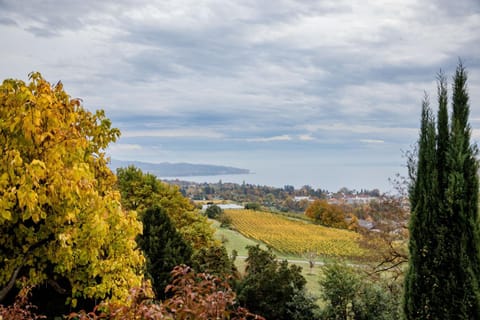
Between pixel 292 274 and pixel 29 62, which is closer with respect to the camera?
pixel 29 62

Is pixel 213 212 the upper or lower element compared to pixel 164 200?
lower

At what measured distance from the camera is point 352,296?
38.2ft

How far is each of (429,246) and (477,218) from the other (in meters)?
0.69

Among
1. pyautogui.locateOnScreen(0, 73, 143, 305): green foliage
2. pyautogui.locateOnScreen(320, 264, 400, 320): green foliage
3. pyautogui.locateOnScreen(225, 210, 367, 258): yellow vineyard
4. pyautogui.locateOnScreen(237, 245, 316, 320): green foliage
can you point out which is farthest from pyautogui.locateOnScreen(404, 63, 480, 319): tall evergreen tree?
pyautogui.locateOnScreen(225, 210, 367, 258): yellow vineyard

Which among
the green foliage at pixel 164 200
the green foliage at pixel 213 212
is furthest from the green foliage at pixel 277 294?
the green foliage at pixel 213 212

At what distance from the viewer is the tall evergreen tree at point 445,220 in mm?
4781

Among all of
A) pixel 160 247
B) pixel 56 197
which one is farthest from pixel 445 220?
pixel 160 247

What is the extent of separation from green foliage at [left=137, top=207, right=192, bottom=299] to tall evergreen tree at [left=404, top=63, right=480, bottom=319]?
6.93m

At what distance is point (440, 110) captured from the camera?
17.1 ft

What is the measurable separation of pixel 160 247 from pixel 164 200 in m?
8.04

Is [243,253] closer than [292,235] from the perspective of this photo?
Yes

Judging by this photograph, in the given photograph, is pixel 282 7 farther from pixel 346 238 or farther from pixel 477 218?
pixel 346 238

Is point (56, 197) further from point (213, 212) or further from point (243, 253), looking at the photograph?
point (213, 212)

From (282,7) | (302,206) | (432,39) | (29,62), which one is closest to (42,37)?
(29,62)
